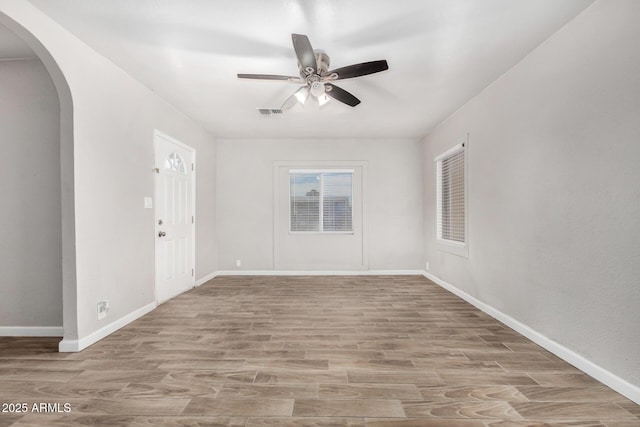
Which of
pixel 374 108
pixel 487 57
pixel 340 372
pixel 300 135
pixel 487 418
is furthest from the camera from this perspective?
pixel 300 135

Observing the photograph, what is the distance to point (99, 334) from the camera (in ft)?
8.91

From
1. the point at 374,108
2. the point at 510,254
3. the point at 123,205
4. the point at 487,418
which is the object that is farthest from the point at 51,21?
the point at 510,254

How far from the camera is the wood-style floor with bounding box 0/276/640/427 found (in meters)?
1.70

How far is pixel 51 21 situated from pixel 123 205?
62.8 inches

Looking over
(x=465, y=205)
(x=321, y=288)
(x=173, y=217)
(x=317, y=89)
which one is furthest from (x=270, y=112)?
(x=465, y=205)

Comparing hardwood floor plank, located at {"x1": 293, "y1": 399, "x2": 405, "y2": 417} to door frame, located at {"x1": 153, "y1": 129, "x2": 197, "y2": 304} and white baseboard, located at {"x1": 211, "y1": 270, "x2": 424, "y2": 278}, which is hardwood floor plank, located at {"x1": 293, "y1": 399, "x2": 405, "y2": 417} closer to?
door frame, located at {"x1": 153, "y1": 129, "x2": 197, "y2": 304}

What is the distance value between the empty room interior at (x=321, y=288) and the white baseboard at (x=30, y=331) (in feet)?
0.04

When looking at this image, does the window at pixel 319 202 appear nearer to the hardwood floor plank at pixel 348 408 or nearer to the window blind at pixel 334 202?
the window blind at pixel 334 202

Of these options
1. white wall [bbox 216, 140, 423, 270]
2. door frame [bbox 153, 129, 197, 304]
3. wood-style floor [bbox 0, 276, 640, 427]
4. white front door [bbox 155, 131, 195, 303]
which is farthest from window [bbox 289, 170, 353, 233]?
wood-style floor [bbox 0, 276, 640, 427]

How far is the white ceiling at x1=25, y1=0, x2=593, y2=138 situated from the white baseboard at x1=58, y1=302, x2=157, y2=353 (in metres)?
2.53

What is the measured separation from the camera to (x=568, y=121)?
7.58 ft

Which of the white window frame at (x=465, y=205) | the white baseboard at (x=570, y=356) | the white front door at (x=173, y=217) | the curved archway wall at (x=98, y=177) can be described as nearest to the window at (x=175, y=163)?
the white front door at (x=173, y=217)

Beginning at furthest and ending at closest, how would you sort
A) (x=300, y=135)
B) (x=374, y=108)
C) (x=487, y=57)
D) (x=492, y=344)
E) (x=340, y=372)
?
(x=300, y=135) → (x=374, y=108) → (x=487, y=57) → (x=492, y=344) → (x=340, y=372)

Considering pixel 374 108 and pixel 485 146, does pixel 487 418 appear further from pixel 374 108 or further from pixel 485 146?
pixel 374 108
